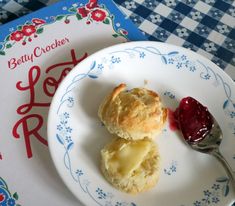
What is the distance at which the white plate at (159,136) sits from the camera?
0.76 meters

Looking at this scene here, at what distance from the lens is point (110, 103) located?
0.81m

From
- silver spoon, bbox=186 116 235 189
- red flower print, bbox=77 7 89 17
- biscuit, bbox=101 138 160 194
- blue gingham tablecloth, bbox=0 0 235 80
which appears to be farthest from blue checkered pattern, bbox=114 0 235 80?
biscuit, bbox=101 138 160 194

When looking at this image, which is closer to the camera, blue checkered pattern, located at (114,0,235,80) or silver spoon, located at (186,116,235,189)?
silver spoon, located at (186,116,235,189)

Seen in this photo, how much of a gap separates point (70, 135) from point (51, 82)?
167 millimetres

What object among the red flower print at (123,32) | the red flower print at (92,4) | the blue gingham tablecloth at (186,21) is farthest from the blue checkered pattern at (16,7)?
the red flower print at (123,32)

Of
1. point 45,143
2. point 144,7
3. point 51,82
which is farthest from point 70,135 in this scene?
point 144,7

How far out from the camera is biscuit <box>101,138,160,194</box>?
736mm

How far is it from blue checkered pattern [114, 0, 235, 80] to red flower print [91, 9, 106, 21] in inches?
2.9

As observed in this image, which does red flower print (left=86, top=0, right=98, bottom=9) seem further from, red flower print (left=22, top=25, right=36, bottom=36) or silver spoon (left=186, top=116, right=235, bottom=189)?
silver spoon (left=186, top=116, right=235, bottom=189)

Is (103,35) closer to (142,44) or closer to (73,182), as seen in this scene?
(142,44)

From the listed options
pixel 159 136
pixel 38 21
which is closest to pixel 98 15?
pixel 38 21

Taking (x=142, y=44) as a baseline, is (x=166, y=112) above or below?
below

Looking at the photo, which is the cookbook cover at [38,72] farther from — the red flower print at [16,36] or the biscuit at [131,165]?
the biscuit at [131,165]

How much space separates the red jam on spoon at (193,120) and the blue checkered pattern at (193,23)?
0.59 ft
